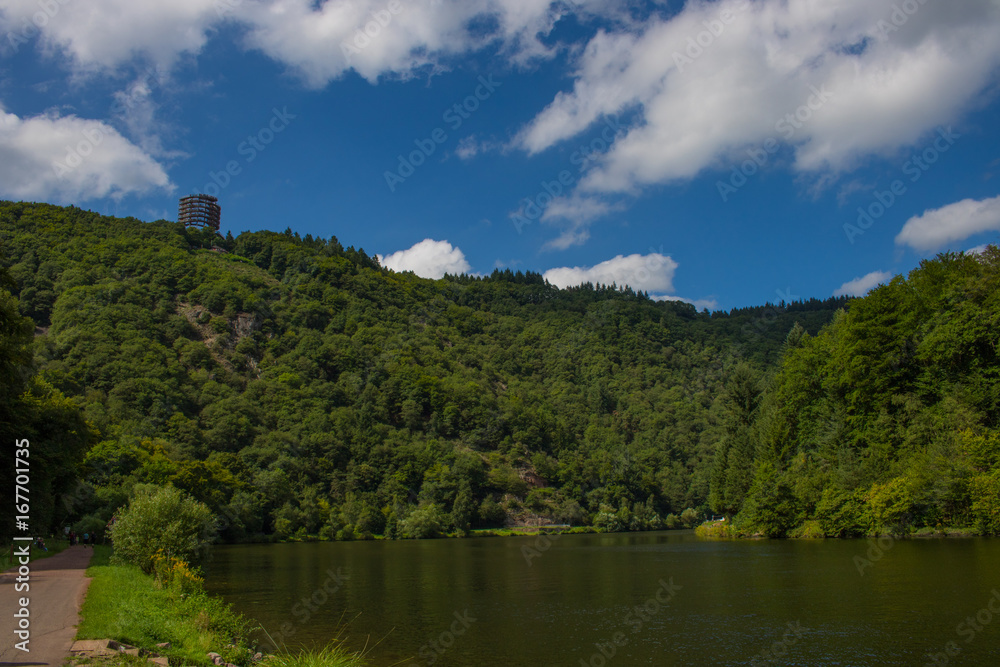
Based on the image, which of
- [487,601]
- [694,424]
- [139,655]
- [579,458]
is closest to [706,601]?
[487,601]

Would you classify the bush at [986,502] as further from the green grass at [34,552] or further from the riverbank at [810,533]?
the green grass at [34,552]

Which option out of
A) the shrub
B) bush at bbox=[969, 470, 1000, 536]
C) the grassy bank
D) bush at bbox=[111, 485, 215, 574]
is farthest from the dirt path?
bush at bbox=[969, 470, 1000, 536]

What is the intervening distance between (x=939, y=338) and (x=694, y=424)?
125 metres

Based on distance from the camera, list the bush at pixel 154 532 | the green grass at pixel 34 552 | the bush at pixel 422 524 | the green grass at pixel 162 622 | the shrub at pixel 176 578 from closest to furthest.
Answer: the green grass at pixel 162 622
the shrub at pixel 176 578
the green grass at pixel 34 552
the bush at pixel 154 532
the bush at pixel 422 524

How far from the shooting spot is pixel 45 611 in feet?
72.1

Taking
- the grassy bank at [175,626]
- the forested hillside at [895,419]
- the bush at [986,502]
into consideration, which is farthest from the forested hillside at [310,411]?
the grassy bank at [175,626]

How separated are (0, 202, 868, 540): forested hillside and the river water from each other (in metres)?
33.6

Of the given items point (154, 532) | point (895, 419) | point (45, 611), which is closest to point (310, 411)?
point (154, 532)

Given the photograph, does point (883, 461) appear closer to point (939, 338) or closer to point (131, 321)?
point (939, 338)

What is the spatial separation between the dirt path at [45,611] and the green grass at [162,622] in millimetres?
525

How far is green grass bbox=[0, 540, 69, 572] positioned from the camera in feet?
117

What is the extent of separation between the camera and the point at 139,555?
37844 mm

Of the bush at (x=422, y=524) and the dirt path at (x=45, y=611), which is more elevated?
the dirt path at (x=45, y=611)

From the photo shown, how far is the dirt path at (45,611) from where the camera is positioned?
15.5 m
